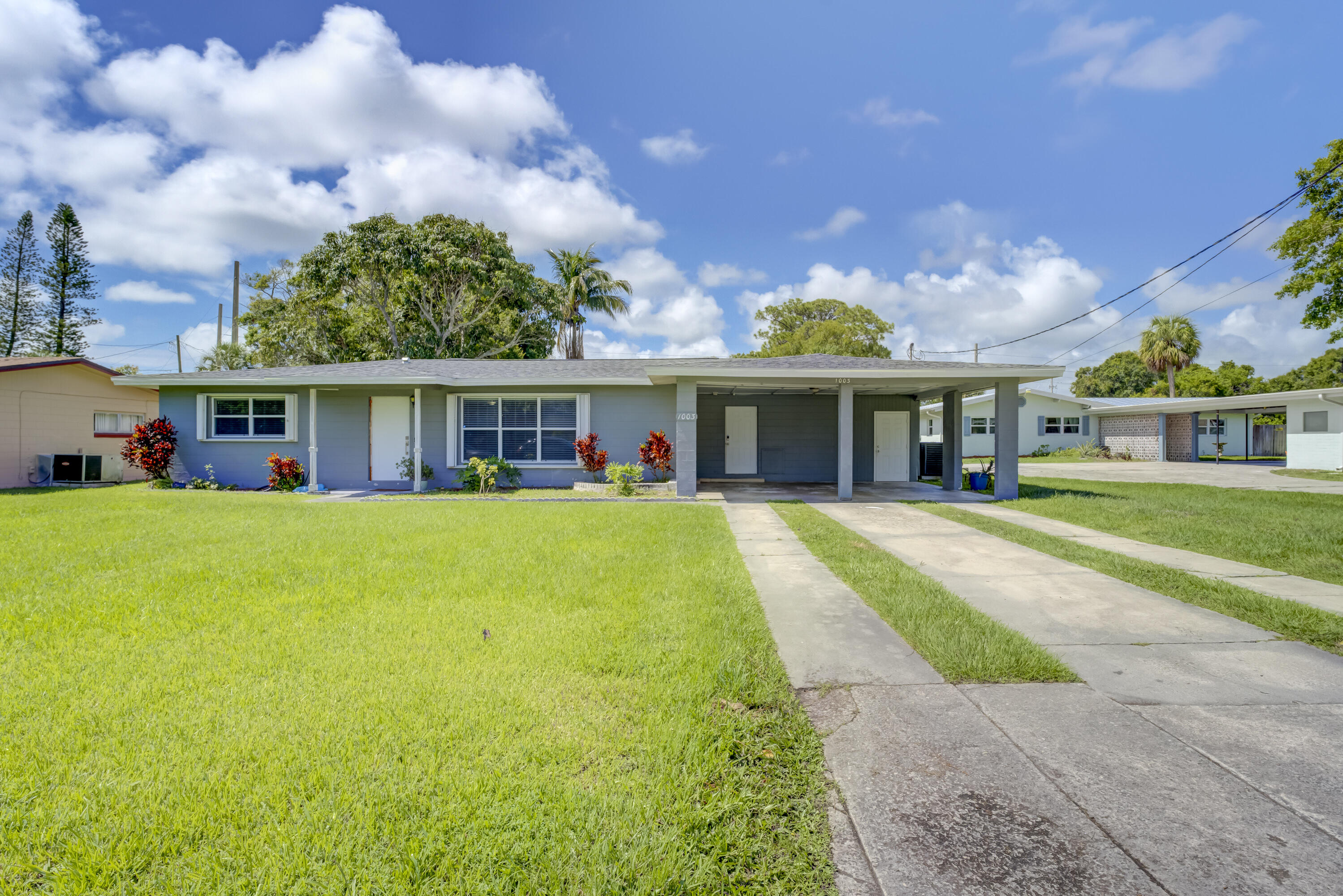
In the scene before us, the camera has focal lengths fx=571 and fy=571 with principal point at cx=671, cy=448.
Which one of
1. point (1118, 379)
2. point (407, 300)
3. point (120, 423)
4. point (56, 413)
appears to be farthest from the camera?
point (1118, 379)

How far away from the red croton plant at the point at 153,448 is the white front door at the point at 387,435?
4456mm

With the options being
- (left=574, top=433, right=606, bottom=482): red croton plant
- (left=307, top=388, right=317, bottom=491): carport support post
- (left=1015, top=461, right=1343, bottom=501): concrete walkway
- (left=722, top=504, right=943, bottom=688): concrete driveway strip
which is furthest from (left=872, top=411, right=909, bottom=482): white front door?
(left=307, top=388, right=317, bottom=491): carport support post

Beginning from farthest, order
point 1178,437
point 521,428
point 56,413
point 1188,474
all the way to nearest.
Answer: point 1178,437
point 1188,474
point 56,413
point 521,428

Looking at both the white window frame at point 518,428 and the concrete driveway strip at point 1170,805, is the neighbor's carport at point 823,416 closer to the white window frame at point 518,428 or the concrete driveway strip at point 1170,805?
the white window frame at point 518,428

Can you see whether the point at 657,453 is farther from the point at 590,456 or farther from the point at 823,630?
the point at 823,630

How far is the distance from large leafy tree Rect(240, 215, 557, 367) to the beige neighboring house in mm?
8436

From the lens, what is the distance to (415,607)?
4148mm

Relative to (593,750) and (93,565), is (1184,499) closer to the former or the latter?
(593,750)

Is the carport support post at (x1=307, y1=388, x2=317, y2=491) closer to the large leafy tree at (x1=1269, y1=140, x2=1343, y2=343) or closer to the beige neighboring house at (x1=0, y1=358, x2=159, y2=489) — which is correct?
the beige neighboring house at (x1=0, y1=358, x2=159, y2=489)

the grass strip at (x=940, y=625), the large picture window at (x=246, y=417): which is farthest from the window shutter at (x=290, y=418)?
the grass strip at (x=940, y=625)

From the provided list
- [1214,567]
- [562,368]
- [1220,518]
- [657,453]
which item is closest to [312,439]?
[562,368]

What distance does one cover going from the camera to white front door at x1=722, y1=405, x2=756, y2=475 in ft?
52.7

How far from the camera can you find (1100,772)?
7.29 ft

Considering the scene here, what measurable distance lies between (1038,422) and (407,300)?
32.6 metres
